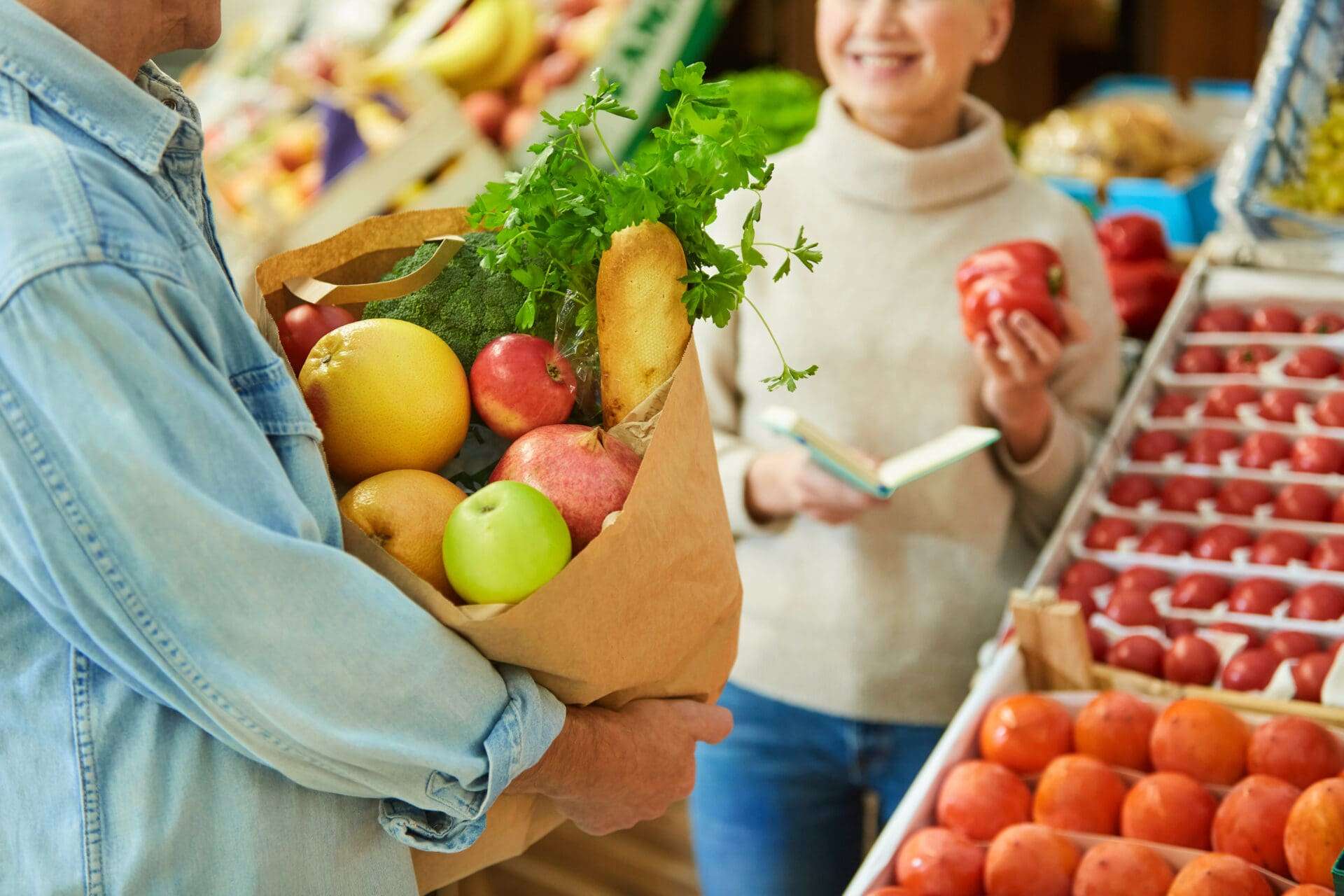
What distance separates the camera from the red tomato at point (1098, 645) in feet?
5.52

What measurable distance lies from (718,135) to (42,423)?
0.55 meters

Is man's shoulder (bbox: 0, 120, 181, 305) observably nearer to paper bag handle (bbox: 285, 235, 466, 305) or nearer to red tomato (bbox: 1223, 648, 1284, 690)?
paper bag handle (bbox: 285, 235, 466, 305)

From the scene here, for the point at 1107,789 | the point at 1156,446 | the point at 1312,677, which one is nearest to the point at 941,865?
the point at 1107,789

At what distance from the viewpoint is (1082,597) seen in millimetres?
1787

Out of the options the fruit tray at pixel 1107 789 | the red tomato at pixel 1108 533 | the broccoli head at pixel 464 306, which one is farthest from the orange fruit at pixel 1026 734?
the broccoli head at pixel 464 306

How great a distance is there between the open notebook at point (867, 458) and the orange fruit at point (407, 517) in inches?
21.6

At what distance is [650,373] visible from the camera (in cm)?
103

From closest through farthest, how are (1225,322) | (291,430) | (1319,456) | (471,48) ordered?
(291,430) < (1319,456) < (1225,322) < (471,48)

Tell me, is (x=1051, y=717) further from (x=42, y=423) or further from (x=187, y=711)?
(x=42, y=423)

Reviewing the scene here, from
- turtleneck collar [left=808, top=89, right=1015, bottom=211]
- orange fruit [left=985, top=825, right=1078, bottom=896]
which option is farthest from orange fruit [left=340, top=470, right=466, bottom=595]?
turtleneck collar [left=808, top=89, right=1015, bottom=211]

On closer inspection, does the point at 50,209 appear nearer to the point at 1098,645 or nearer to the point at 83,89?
the point at 83,89

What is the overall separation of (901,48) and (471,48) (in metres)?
2.20

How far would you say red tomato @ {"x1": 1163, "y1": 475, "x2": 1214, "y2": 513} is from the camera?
1922mm

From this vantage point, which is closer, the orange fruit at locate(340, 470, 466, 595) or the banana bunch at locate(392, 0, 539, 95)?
the orange fruit at locate(340, 470, 466, 595)
